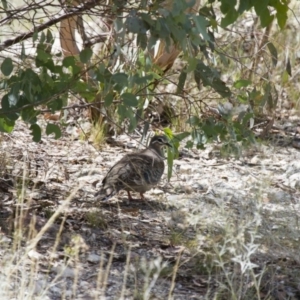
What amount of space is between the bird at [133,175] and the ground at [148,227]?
0.14 m

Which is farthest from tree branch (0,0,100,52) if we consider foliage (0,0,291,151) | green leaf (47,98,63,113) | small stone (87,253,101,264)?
small stone (87,253,101,264)

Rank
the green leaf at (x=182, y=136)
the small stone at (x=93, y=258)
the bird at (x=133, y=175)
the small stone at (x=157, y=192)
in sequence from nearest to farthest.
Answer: the small stone at (x=93, y=258) < the green leaf at (x=182, y=136) < the bird at (x=133, y=175) < the small stone at (x=157, y=192)

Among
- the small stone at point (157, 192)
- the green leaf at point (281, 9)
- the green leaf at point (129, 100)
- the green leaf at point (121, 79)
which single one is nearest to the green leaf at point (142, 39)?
the green leaf at point (121, 79)

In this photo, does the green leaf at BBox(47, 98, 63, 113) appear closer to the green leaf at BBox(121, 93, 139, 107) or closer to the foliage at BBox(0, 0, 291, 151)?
the foliage at BBox(0, 0, 291, 151)

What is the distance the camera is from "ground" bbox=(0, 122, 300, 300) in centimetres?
468

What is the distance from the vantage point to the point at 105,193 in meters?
6.66

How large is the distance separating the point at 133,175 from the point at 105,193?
38cm

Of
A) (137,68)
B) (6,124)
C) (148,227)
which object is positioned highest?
(137,68)

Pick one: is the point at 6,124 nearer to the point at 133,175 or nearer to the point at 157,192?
the point at 133,175

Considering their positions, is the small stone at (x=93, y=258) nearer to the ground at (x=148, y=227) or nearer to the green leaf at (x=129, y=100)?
the ground at (x=148, y=227)

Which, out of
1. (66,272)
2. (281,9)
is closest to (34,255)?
(66,272)

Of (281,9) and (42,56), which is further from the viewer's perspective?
(42,56)

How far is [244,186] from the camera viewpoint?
727 centimetres

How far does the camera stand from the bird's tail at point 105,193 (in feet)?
21.7
